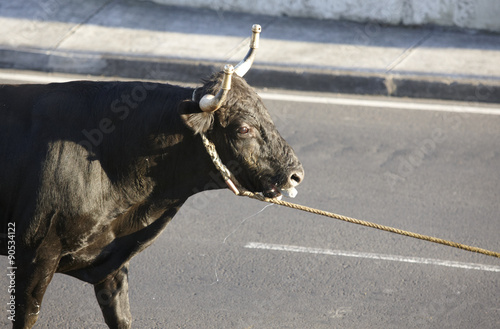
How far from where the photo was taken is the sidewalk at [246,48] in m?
8.67

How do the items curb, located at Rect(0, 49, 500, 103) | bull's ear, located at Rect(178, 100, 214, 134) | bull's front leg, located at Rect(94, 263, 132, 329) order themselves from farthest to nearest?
curb, located at Rect(0, 49, 500, 103)
bull's front leg, located at Rect(94, 263, 132, 329)
bull's ear, located at Rect(178, 100, 214, 134)

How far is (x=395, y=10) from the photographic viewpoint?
10.2m

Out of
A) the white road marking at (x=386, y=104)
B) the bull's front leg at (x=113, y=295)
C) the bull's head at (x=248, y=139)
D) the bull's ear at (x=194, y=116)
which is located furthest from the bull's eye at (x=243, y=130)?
the white road marking at (x=386, y=104)

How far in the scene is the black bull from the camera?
11.9 ft

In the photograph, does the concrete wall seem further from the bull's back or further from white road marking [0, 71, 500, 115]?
the bull's back

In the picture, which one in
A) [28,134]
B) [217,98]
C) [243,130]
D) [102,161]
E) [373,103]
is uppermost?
[217,98]

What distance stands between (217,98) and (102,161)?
0.78 metres

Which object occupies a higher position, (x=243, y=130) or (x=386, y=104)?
(x=243, y=130)

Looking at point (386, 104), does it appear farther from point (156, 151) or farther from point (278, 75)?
point (156, 151)

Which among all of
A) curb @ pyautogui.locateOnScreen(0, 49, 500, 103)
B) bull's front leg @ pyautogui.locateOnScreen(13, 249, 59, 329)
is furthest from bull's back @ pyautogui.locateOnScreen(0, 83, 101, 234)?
curb @ pyautogui.locateOnScreen(0, 49, 500, 103)

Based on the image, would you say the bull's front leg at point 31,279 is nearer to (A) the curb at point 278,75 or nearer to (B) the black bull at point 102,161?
(B) the black bull at point 102,161

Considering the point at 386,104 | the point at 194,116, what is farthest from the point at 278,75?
the point at 194,116

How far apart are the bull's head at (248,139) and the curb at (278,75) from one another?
4.93 m

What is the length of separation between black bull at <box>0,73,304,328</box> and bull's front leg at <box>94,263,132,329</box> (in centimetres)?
34
